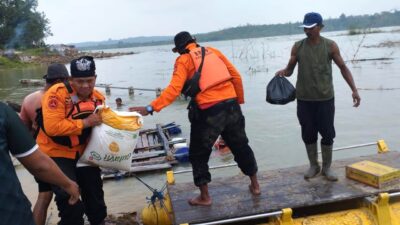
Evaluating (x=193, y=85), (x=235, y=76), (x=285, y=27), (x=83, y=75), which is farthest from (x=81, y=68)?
(x=285, y=27)

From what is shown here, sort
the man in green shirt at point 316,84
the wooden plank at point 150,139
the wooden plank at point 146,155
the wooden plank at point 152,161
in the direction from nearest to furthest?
the man in green shirt at point 316,84 < the wooden plank at point 152,161 < the wooden plank at point 146,155 < the wooden plank at point 150,139

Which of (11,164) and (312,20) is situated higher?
(312,20)

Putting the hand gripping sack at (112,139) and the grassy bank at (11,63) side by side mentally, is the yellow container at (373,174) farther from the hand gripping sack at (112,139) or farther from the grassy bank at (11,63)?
the grassy bank at (11,63)

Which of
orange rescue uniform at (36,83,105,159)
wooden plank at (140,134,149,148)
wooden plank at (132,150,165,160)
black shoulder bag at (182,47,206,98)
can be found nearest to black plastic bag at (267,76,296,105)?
black shoulder bag at (182,47,206,98)

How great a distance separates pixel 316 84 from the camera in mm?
4926

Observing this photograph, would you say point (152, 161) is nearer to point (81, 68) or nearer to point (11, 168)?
point (81, 68)

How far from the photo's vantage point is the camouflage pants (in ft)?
14.1

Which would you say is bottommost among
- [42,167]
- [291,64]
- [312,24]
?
[42,167]

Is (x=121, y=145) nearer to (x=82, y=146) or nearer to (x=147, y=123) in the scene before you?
(x=82, y=146)

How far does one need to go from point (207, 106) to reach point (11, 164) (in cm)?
232

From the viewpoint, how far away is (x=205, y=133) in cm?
434

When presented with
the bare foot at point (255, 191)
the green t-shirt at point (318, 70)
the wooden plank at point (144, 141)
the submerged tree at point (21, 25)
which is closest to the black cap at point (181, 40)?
the green t-shirt at point (318, 70)

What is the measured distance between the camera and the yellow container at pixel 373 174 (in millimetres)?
4617

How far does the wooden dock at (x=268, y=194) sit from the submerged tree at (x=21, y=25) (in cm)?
5921
